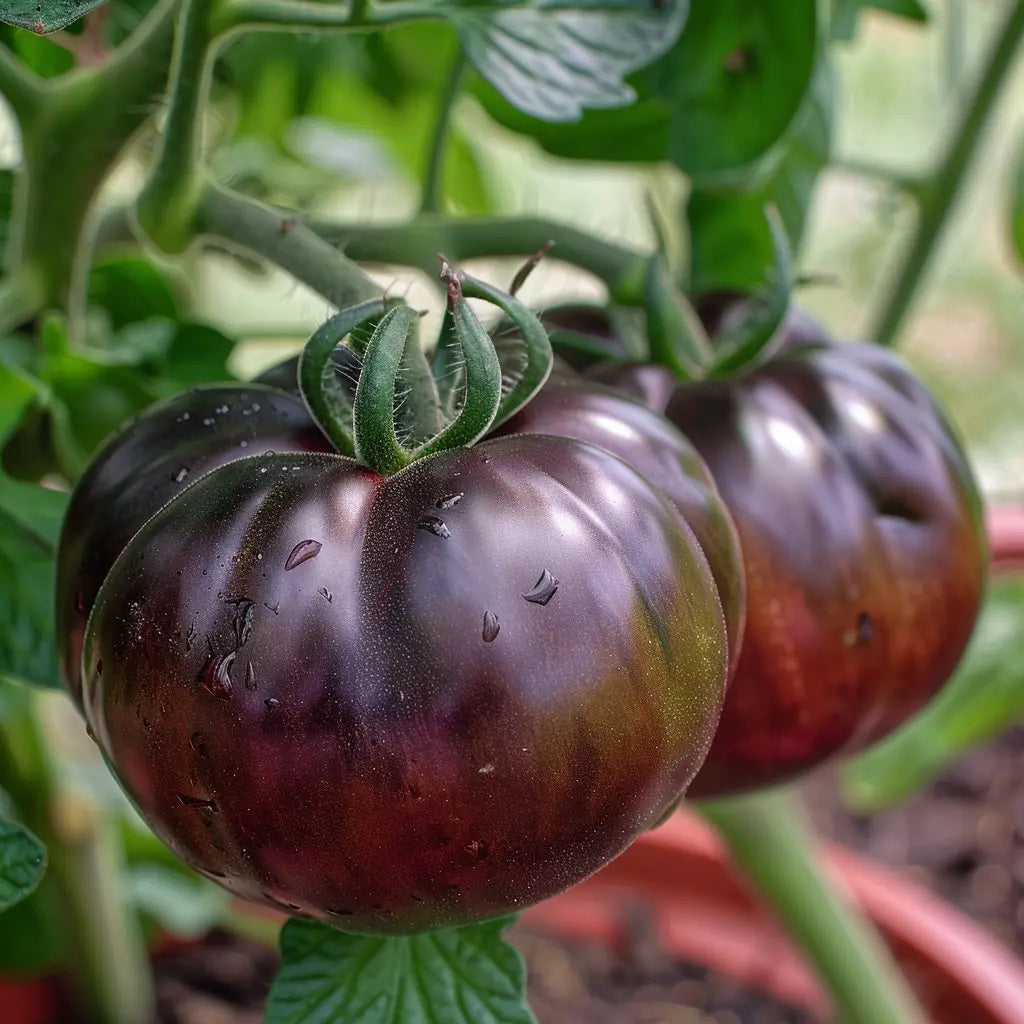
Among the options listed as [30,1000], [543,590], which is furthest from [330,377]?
[30,1000]

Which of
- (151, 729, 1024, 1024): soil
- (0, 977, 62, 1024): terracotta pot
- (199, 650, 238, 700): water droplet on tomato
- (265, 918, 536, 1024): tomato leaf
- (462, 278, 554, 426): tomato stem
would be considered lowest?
(151, 729, 1024, 1024): soil

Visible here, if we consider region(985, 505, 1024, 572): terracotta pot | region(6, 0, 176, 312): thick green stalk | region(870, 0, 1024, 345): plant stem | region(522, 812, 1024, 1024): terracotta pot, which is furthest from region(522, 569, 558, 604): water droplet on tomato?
region(985, 505, 1024, 572): terracotta pot

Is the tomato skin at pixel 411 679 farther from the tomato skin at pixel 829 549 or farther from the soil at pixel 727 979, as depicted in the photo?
the soil at pixel 727 979

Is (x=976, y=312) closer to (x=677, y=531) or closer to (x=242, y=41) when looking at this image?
(x=242, y=41)

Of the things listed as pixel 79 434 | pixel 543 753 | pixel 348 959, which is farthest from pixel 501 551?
pixel 79 434

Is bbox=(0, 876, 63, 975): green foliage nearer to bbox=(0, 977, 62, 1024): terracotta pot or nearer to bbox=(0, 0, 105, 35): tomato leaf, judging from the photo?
bbox=(0, 977, 62, 1024): terracotta pot
